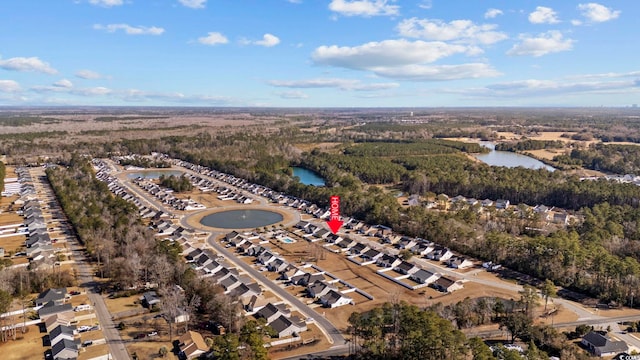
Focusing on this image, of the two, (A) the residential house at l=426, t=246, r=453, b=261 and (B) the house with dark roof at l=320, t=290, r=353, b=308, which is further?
(A) the residential house at l=426, t=246, r=453, b=261

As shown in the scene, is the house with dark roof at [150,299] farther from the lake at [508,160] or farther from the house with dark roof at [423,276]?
the lake at [508,160]

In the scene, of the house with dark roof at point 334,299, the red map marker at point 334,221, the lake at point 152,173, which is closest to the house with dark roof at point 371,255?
the red map marker at point 334,221

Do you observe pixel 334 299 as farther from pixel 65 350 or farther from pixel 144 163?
pixel 144 163

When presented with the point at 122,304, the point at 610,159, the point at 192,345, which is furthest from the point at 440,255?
the point at 610,159

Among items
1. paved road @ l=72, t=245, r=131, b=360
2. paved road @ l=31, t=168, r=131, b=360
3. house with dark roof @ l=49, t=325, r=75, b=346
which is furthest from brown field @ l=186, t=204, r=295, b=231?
house with dark roof @ l=49, t=325, r=75, b=346

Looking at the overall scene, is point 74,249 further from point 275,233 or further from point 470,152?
point 470,152

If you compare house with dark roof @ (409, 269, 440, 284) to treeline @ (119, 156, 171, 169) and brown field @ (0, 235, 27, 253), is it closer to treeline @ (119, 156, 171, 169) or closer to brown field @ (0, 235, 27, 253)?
brown field @ (0, 235, 27, 253)
